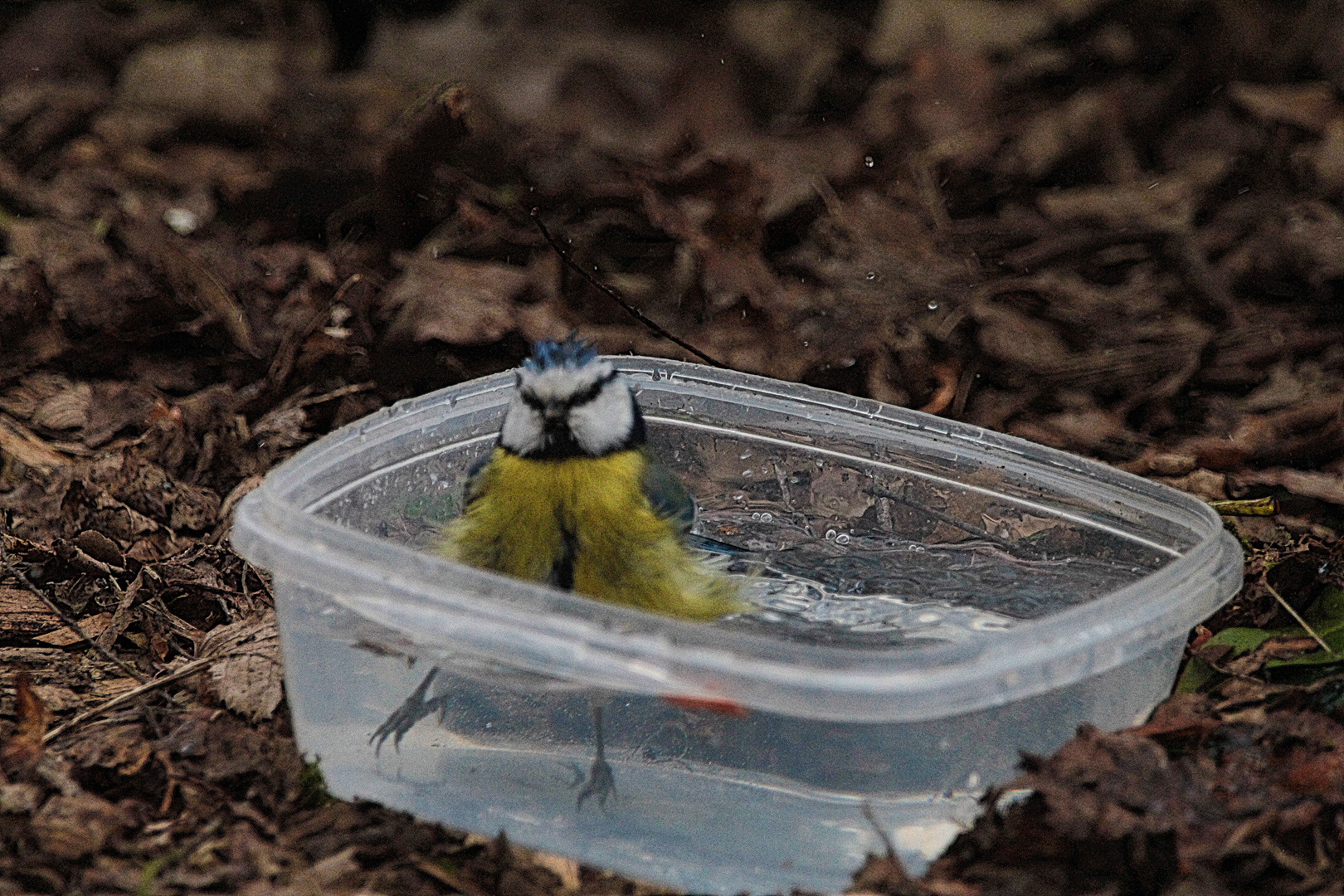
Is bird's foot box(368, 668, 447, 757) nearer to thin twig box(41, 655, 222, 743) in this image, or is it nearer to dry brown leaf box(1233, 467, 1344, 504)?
thin twig box(41, 655, 222, 743)

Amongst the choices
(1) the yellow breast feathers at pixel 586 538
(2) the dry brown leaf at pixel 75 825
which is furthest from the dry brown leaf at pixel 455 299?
(2) the dry brown leaf at pixel 75 825

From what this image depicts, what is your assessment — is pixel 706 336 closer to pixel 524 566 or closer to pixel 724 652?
pixel 524 566

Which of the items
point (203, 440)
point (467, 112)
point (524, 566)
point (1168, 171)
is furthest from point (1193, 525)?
point (1168, 171)

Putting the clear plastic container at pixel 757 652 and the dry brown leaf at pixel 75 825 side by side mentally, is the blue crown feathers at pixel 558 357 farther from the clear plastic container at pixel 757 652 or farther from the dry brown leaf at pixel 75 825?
the dry brown leaf at pixel 75 825

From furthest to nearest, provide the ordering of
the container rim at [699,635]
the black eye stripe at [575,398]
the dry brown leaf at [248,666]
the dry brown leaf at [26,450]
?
the dry brown leaf at [26,450] → the dry brown leaf at [248,666] → the black eye stripe at [575,398] → the container rim at [699,635]

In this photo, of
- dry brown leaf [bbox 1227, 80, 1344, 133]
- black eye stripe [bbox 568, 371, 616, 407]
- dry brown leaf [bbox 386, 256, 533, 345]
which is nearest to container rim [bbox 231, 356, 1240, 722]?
black eye stripe [bbox 568, 371, 616, 407]
